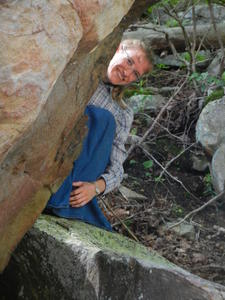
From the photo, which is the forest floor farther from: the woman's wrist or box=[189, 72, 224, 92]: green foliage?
the woman's wrist

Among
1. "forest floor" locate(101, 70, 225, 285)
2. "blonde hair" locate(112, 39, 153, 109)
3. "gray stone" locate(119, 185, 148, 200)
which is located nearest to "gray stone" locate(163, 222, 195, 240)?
"forest floor" locate(101, 70, 225, 285)

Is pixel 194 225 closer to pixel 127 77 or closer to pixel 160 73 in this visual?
pixel 127 77

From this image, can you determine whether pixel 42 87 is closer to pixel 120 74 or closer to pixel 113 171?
pixel 120 74

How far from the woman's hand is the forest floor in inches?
41.6

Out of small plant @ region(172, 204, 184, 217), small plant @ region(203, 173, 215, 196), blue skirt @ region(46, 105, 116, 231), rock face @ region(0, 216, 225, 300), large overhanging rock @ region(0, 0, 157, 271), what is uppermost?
large overhanging rock @ region(0, 0, 157, 271)

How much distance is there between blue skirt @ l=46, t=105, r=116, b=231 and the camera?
323cm

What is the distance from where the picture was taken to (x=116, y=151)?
358 cm

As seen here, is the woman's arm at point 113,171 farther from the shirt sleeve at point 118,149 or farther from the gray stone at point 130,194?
the gray stone at point 130,194

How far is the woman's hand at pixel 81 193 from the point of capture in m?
3.32

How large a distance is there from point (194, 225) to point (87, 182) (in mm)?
2162

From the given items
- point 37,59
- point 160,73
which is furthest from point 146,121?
point 37,59

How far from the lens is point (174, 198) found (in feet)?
18.6

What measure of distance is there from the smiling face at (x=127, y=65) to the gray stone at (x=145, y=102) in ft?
11.5

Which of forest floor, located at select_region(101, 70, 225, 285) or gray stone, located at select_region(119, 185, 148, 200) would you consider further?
gray stone, located at select_region(119, 185, 148, 200)
